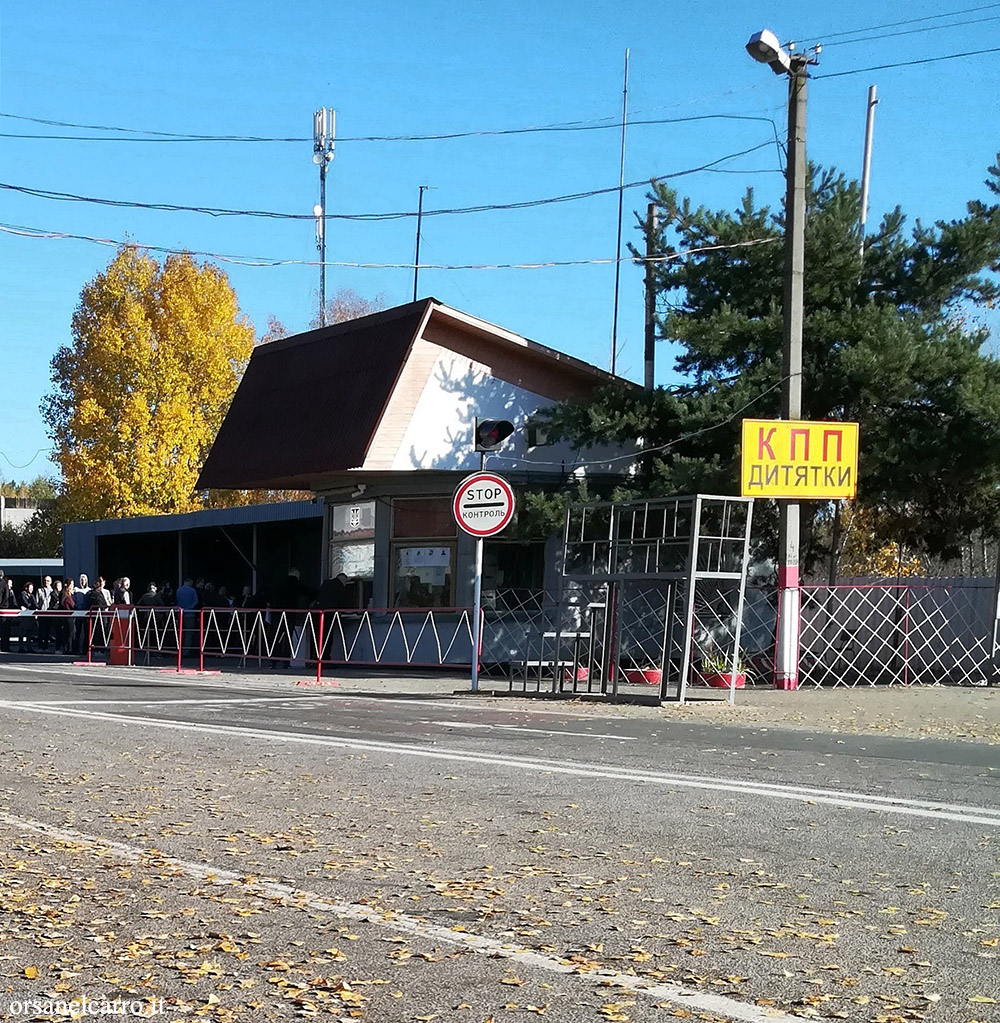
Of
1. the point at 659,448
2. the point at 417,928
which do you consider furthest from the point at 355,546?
the point at 417,928

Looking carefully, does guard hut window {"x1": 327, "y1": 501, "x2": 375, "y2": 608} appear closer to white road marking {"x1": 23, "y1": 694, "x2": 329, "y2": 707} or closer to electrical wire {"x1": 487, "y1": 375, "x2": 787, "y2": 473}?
electrical wire {"x1": 487, "y1": 375, "x2": 787, "y2": 473}

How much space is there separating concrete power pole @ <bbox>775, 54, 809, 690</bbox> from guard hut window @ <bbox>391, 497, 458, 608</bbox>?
708 centimetres

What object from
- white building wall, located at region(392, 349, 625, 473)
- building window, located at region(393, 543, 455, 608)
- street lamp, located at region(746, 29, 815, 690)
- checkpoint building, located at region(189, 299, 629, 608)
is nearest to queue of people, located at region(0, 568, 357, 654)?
checkpoint building, located at region(189, 299, 629, 608)

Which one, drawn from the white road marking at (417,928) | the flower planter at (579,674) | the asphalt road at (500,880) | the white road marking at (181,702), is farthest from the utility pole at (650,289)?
the white road marking at (417,928)

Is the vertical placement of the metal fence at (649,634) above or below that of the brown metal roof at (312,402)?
below

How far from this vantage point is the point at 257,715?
1490cm

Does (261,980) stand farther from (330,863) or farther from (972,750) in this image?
(972,750)

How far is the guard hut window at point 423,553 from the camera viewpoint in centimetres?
2609

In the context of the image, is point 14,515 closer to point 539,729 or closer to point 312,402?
point 312,402

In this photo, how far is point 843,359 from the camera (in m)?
23.2

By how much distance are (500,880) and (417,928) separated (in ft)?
3.13

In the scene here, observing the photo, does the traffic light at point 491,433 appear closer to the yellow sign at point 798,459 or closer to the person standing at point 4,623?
the yellow sign at point 798,459

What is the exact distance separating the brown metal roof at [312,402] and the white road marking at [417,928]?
57.4 feet

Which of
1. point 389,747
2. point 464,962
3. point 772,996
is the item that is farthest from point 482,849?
point 389,747
